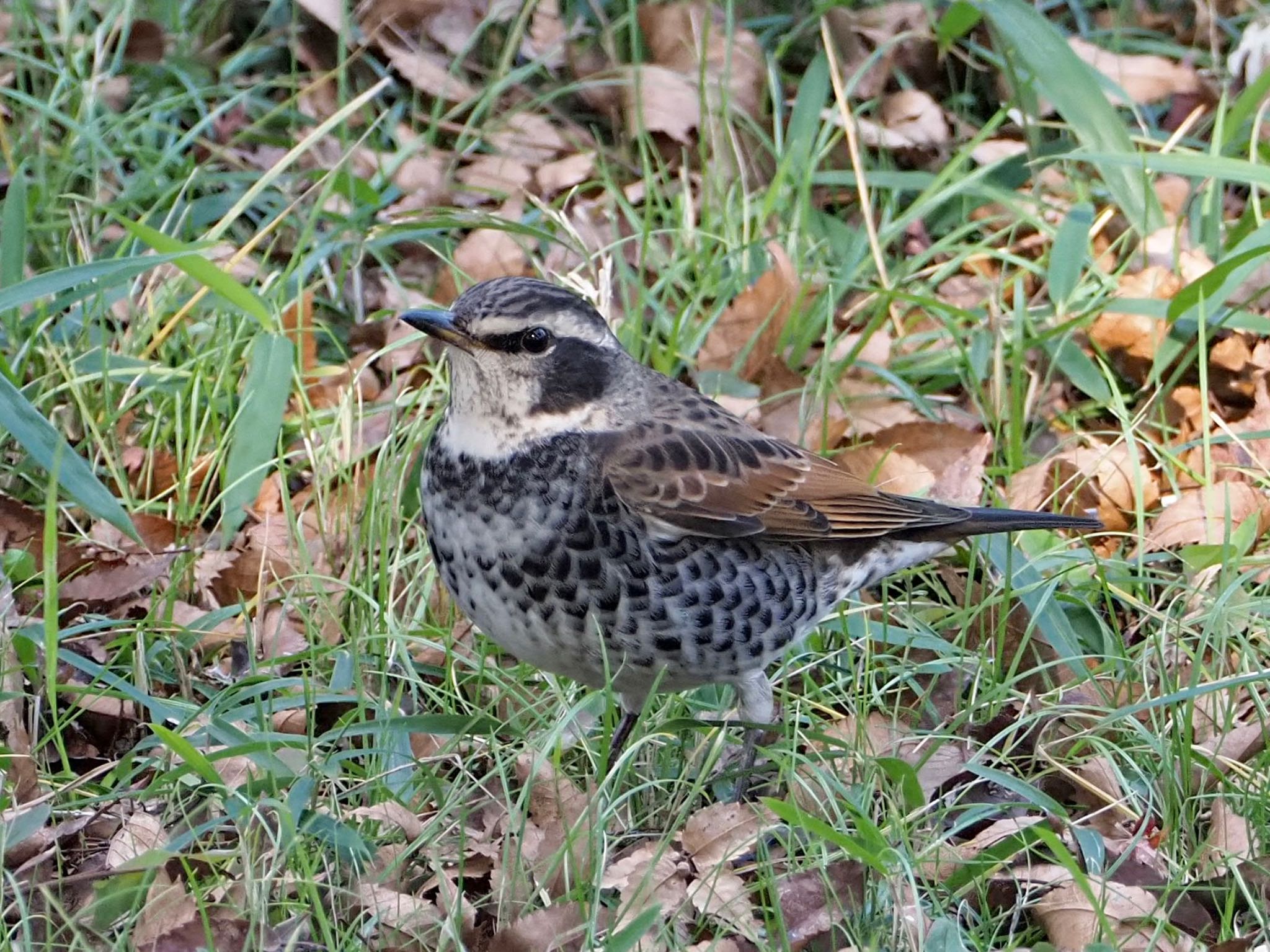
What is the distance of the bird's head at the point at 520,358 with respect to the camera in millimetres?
4141

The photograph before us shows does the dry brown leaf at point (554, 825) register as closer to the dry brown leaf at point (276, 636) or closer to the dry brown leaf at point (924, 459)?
the dry brown leaf at point (276, 636)

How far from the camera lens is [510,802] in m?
3.89

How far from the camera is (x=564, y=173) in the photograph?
6.82m

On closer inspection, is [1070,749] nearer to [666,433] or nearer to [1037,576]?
[1037,576]

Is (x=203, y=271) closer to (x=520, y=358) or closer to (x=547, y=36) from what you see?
(x=520, y=358)

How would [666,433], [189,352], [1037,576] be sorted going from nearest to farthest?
[666,433]
[1037,576]
[189,352]

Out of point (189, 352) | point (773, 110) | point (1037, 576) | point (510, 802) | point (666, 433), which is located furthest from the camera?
point (773, 110)

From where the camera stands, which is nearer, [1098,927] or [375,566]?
[1098,927]

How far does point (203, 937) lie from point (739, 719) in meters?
1.53

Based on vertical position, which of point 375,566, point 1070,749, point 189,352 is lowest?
point 1070,749

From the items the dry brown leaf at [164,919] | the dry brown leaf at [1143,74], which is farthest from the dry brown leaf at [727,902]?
the dry brown leaf at [1143,74]

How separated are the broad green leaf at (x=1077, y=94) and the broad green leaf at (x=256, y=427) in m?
2.70

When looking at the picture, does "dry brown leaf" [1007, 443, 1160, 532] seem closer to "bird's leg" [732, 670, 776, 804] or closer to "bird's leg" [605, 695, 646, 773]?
"bird's leg" [732, 670, 776, 804]

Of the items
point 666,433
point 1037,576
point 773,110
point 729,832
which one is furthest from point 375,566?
point 773,110
